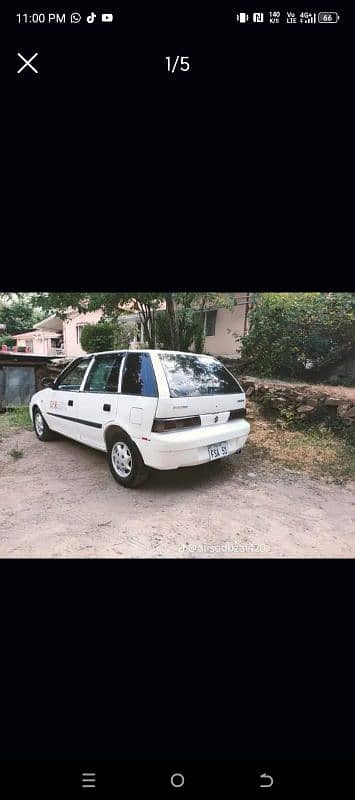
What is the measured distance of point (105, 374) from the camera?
12.1 feet

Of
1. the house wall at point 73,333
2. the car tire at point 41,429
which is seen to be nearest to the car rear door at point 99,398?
the car tire at point 41,429

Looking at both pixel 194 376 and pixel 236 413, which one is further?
pixel 236 413

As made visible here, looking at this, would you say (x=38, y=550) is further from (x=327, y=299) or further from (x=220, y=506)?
(x=327, y=299)

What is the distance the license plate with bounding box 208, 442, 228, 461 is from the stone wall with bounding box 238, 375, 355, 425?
2.47 metres

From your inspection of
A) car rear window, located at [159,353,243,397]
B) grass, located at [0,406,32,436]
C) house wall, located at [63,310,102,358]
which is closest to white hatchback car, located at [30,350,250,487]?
car rear window, located at [159,353,243,397]

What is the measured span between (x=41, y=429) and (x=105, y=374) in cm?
199

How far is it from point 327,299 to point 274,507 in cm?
527

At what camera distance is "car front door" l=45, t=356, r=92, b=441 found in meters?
4.05

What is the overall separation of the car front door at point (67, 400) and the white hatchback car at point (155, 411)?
0.10ft

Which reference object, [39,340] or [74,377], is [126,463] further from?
[39,340]

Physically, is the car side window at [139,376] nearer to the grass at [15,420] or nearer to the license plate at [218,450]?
the license plate at [218,450]

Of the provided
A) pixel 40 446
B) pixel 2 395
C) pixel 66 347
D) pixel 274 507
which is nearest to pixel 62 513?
pixel 274 507

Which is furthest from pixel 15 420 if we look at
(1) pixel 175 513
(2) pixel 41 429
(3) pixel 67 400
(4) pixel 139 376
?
(1) pixel 175 513

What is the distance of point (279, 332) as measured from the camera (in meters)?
7.08
